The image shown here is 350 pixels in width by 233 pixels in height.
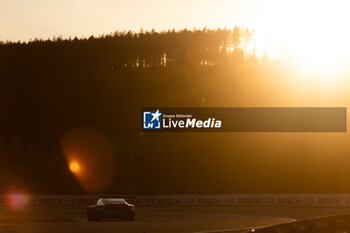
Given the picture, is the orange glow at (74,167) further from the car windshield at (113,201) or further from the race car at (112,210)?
the race car at (112,210)

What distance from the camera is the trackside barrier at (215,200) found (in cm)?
5175

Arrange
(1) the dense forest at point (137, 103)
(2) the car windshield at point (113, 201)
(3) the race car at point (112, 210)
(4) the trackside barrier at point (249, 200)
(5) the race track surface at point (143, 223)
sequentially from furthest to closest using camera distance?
(1) the dense forest at point (137, 103)
(4) the trackside barrier at point (249, 200)
(2) the car windshield at point (113, 201)
(3) the race car at point (112, 210)
(5) the race track surface at point (143, 223)

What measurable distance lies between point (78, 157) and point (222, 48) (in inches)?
2332

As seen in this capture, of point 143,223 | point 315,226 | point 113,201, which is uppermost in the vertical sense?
point 113,201

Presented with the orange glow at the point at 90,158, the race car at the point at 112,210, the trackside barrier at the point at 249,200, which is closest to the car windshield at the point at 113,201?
the race car at the point at 112,210

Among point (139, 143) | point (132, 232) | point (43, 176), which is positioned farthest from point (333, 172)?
point (132, 232)

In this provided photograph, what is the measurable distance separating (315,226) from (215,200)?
41.3 meters

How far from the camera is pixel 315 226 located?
12.2 m

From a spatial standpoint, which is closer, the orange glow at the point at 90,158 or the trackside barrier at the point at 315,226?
the trackside barrier at the point at 315,226

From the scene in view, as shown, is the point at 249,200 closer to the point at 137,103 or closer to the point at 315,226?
the point at 315,226

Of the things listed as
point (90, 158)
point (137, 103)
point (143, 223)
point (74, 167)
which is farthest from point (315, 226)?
point (137, 103)

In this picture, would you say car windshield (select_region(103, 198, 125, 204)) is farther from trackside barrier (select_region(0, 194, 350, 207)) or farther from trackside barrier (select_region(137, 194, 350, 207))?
trackside barrier (select_region(137, 194, 350, 207))

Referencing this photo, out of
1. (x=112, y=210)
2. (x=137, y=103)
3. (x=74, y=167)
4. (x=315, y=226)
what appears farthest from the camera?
(x=137, y=103)

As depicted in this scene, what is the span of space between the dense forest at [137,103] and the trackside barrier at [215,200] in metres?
29.5
